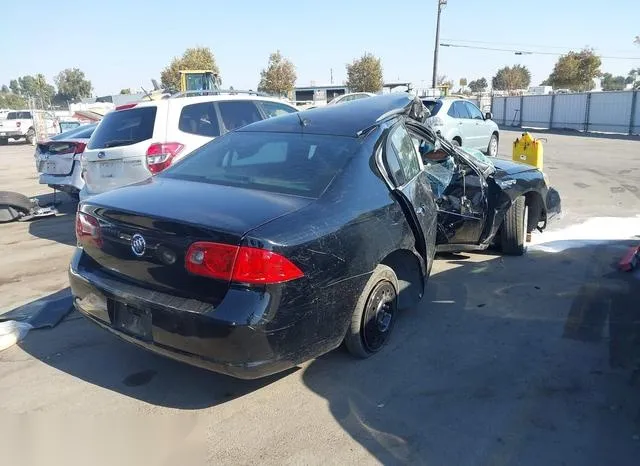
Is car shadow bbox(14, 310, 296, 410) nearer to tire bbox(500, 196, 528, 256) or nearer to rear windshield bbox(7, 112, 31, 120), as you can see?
tire bbox(500, 196, 528, 256)

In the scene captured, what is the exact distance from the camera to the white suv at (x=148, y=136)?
6.34 metres

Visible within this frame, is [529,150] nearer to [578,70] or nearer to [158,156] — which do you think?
[158,156]

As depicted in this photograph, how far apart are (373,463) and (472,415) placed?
28.7 inches

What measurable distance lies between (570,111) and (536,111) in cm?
349

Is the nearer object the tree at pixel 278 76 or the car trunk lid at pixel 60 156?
the car trunk lid at pixel 60 156

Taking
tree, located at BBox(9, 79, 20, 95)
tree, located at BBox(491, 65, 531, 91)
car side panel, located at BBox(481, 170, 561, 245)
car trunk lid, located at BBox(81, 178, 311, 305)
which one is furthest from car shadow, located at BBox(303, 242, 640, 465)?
tree, located at BBox(9, 79, 20, 95)

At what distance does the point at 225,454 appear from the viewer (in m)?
2.78

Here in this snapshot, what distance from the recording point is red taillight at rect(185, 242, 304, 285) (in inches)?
108

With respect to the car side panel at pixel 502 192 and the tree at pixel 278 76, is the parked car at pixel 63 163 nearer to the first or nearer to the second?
the car side panel at pixel 502 192

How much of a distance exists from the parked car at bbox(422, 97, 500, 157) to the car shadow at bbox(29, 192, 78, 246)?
289 inches

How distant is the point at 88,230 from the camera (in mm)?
3402

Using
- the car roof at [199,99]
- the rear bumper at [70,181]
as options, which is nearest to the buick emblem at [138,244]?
the car roof at [199,99]

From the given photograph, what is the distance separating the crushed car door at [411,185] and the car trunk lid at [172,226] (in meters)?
0.94

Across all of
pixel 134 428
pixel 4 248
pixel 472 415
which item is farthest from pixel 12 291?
pixel 472 415
